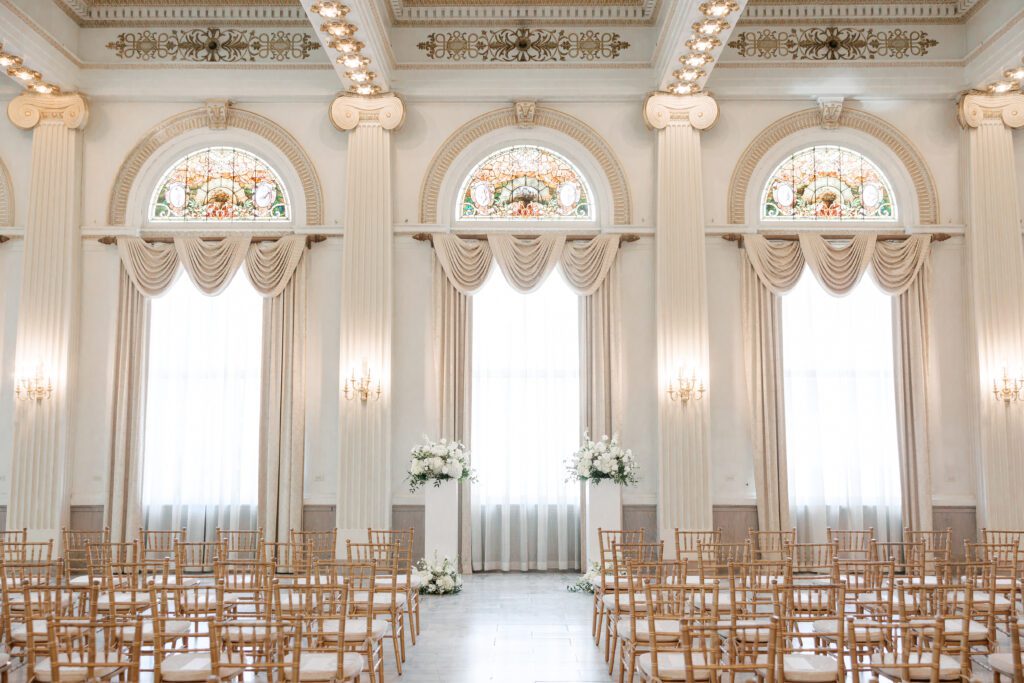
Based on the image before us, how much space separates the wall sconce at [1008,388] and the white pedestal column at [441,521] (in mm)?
6906

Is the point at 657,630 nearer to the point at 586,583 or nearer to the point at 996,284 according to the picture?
the point at 586,583

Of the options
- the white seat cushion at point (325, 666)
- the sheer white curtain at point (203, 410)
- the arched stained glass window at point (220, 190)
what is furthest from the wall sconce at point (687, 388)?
the white seat cushion at point (325, 666)

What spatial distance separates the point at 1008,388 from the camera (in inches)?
447

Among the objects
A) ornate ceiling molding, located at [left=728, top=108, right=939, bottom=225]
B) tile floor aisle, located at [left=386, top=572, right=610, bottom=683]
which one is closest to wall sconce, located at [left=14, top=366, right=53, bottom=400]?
tile floor aisle, located at [left=386, top=572, right=610, bottom=683]

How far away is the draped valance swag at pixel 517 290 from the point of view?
462 inches

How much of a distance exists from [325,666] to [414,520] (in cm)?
602

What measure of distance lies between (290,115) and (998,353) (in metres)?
9.70

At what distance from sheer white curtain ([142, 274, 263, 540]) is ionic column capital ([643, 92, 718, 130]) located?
18.9ft

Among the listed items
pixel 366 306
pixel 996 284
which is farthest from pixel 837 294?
pixel 366 306

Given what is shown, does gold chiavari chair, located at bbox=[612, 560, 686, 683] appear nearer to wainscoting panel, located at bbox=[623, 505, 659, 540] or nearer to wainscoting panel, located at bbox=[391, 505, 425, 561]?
wainscoting panel, located at bbox=[623, 505, 659, 540]

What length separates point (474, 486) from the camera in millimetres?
12008

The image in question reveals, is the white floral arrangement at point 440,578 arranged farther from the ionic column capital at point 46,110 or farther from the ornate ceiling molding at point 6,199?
the ionic column capital at point 46,110

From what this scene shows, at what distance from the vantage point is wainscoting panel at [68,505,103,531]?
37.7ft

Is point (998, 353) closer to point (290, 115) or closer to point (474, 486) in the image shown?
point (474, 486)
